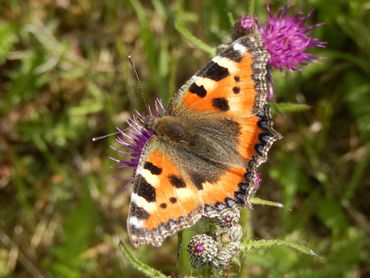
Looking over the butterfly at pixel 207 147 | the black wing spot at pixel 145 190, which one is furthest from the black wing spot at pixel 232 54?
the black wing spot at pixel 145 190

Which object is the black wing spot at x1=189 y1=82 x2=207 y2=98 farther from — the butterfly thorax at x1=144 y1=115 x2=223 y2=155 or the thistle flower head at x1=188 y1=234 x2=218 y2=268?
the thistle flower head at x1=188 y1=234 x2=218 y2=268

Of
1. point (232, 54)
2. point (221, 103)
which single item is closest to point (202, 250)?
point (221, 103)

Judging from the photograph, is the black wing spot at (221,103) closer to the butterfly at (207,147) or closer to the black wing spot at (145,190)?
the butterfly at (207,147)

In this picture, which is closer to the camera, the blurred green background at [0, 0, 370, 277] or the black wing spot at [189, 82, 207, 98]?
the black wing spot at [189, 82, 207, 98]

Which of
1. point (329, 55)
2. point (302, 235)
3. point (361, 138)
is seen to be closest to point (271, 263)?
point (302, 235)

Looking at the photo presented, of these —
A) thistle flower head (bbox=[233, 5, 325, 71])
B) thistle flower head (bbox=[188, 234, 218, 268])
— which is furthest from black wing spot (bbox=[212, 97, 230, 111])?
thistle flower head (bbox=[188, 234, 218, 268])

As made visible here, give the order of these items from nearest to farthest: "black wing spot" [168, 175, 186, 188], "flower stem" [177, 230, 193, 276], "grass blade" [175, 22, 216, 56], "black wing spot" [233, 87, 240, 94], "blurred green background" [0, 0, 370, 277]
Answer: "black wing spot" [168, 175, 186, 188] < "flower stem" [177, 230, 193, 276] < "black wing spot" [233, 87, 240, 94] < "grass blade" [175, 22, 216, 56] < "blurred green background" [0, 0, 370, 277]

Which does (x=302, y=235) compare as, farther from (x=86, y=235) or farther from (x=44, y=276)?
(x=44, y=276)

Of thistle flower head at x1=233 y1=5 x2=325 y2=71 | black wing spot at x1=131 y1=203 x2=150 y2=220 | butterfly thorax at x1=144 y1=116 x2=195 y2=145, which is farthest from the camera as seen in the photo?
thistle flower head at x1=233 y1=5 x2=325 y2=71
